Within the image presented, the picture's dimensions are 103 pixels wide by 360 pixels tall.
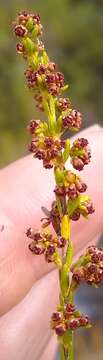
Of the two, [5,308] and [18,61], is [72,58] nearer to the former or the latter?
[18,61]

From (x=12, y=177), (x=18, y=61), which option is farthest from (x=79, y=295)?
(x=12, y=177)

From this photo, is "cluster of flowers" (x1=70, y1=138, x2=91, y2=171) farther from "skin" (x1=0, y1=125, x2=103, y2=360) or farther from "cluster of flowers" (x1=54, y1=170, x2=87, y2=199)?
"skin" (x1=0, y1=125, x2=103, y2=360)

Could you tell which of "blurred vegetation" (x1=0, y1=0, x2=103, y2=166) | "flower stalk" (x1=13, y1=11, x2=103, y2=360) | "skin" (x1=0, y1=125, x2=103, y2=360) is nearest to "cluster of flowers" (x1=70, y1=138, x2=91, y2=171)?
"flower stalk" (x1=13, y1=11, x2=103, y2=360)

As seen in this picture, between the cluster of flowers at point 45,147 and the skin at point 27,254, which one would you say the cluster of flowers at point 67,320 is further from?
the skin at point 27,254

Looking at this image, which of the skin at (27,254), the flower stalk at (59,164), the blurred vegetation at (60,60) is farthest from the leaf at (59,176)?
the blurred vegetation at (60,60)

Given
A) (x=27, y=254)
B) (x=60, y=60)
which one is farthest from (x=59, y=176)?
(x=60, y=60)

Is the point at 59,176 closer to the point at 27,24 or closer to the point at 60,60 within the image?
the point at 27,24
